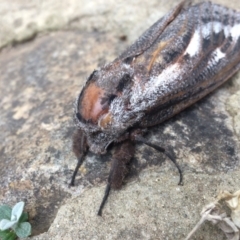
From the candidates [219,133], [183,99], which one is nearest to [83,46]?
[183,99]

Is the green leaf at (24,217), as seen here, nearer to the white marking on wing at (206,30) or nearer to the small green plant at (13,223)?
the small green plant at (13,223)

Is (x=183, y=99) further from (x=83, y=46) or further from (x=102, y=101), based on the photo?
(x=83, y=46)

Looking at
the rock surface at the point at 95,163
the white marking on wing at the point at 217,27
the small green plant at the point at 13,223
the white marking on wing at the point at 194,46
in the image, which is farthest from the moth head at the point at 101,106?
A: the white marking on wing at the point at 217,27

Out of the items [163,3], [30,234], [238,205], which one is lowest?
[30,234]

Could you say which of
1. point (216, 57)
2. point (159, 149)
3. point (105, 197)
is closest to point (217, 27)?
point (216, 57)

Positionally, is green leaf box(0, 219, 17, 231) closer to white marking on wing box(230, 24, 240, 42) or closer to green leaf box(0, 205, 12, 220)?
green leaf box(0, 205, 12, 220)

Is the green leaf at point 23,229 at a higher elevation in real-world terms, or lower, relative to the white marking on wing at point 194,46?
lower

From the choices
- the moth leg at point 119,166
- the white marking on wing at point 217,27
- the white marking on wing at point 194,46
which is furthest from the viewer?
the white marking on wing at point 217,27

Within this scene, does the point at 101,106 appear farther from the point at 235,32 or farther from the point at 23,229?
the point at 235,32
